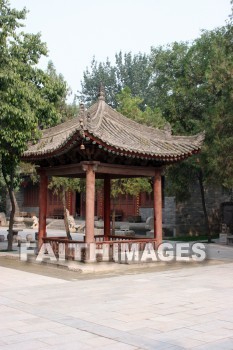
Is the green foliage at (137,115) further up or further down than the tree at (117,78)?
further down

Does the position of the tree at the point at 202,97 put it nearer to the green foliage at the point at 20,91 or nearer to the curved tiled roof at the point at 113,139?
the curved tiled roof at the point at 113,139

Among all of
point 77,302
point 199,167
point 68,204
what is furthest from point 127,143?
point 68,204

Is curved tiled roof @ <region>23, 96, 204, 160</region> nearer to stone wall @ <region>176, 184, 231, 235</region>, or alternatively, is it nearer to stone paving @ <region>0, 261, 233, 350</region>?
stone paving @ <region>0, 261, 233, 350</region>

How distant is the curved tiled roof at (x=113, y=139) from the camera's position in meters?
12.1

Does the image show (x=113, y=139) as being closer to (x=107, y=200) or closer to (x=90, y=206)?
(x=90, y=206)

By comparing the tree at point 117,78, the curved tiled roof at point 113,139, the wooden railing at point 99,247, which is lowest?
the wooden railing at point 99,247

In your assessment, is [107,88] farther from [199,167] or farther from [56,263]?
[56,263]

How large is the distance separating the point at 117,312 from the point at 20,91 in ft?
27.5

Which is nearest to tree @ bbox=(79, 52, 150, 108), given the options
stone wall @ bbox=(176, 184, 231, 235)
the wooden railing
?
stone wall @ bbox=(176, 184, 231, 235)

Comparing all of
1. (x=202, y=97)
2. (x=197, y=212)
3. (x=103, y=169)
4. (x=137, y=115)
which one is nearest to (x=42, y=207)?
(x=103, y=169)

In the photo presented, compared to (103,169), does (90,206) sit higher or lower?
lower

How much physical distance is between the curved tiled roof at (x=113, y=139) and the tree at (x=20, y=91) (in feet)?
2.08

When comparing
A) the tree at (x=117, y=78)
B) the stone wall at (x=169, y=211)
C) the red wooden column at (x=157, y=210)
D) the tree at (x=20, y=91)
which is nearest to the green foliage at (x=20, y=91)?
the tree at (x=20, y=91)

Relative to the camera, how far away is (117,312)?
7.20 metres
